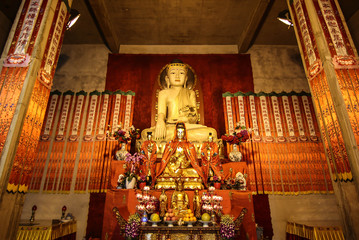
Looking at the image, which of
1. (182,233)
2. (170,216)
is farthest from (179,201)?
(182,233)

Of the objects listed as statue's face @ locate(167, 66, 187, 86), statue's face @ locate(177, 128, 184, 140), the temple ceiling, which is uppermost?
the temple ceiling

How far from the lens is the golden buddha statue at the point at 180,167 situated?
4.21 m

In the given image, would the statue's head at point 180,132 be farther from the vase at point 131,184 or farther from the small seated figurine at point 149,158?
the vase at point 131,184

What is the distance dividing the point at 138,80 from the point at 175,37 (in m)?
1.73

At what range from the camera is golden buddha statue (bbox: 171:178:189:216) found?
3.36 meters

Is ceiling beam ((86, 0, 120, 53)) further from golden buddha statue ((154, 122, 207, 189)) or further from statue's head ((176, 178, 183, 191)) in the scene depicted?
statue's head ((176, 178, 183, 191))

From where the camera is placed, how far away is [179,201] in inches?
139

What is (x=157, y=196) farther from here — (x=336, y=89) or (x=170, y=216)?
(x=336, y=89)

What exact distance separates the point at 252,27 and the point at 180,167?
4.16 m

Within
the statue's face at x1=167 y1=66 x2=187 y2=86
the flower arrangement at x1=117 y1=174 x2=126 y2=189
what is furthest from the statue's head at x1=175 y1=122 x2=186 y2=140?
the statue's face at x1=167 y1=66 x2=187 y2=86

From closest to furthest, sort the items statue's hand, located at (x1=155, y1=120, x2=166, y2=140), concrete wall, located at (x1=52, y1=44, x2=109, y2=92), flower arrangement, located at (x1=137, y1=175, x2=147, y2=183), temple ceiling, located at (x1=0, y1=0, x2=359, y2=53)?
flower arrangement, located at (x1=137, y1=175, x2=147, y2=183) → statue's hand, located at (x1=155, y1=120, x2=166, y2=140) → temple ceiling, located at (x1=0, y1=0, x2=359, y2=53) → concrete wall, located at (x1=52, y1=44, x2=109, y2=92)

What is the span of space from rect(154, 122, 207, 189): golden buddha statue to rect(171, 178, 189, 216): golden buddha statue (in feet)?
1.64

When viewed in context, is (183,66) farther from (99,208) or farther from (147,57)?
(99,208)

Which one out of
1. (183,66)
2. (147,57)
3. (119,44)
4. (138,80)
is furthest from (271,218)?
(119,44)
